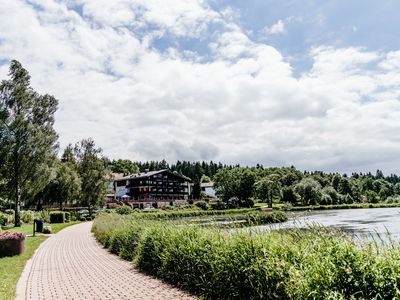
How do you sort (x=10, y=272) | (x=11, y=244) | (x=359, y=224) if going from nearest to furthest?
(x=10, y=272) → (x=11, y=244) → (x=359, y=224)

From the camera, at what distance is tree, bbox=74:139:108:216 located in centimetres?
5256

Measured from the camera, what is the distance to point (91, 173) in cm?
5266

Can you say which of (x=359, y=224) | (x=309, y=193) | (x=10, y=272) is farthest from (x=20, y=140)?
(x=309, y=193)

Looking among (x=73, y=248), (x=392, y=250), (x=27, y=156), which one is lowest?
(x=73, y=248)

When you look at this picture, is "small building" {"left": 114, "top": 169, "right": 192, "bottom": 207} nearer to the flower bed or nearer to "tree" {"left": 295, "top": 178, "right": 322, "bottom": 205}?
"tree" {"left": 295, "top": 178, "right": 322, "bottom": 205}

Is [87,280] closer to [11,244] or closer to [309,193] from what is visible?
[11,244]

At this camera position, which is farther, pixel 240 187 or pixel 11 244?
pixel 240 187

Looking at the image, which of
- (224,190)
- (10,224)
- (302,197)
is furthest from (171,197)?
(10,224)

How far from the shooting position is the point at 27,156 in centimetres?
3384

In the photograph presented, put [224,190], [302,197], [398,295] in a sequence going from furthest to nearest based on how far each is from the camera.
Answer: [224,190] < [302,197] < [398,295]

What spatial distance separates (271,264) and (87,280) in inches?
243

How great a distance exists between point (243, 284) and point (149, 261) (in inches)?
197

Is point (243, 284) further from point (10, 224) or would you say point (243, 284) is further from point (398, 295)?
point (10, 224)

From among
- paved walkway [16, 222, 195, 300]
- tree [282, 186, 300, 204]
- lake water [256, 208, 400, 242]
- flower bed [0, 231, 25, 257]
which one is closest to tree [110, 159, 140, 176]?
tree [282, 186, 300, 204]
